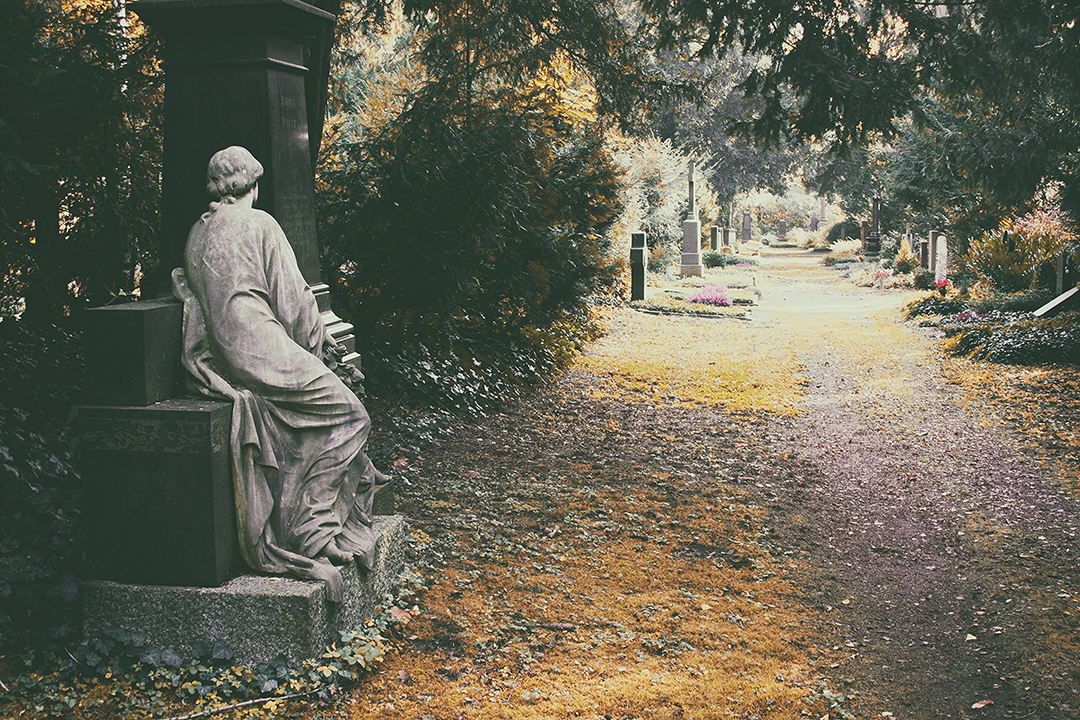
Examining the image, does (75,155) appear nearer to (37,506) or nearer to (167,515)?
(37,506)

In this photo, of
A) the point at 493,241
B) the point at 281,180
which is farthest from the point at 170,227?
the point at 493,241

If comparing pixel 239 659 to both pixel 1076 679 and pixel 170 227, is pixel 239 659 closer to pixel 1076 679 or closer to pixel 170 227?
Result: pixel 170 227

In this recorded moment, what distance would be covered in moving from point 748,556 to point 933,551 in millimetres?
1207

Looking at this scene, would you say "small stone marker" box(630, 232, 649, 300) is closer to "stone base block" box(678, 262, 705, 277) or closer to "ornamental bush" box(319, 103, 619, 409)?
"stone base block" box(678, 262, 705, 277)

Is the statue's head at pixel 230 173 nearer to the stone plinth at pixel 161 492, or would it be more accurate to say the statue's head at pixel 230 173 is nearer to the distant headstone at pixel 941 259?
the stone plinth at pixel 161 492

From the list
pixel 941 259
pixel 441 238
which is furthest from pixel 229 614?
pixel 941 259

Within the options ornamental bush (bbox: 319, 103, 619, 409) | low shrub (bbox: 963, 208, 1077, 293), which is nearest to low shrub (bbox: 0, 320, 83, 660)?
ornamental bush (bbox: 319, 103, 619, 409)

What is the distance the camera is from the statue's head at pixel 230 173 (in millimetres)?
3635

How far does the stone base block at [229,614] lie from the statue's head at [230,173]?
163 cm

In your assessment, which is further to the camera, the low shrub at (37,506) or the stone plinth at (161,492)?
the low shrub at (37,506)

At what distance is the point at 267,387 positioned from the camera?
3480mm

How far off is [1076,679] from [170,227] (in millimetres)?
4616

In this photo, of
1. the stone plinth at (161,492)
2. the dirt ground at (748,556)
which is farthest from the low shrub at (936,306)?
the stone plinth at (161,492)

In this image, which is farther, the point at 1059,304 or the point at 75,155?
Result: the point at 1059,304
